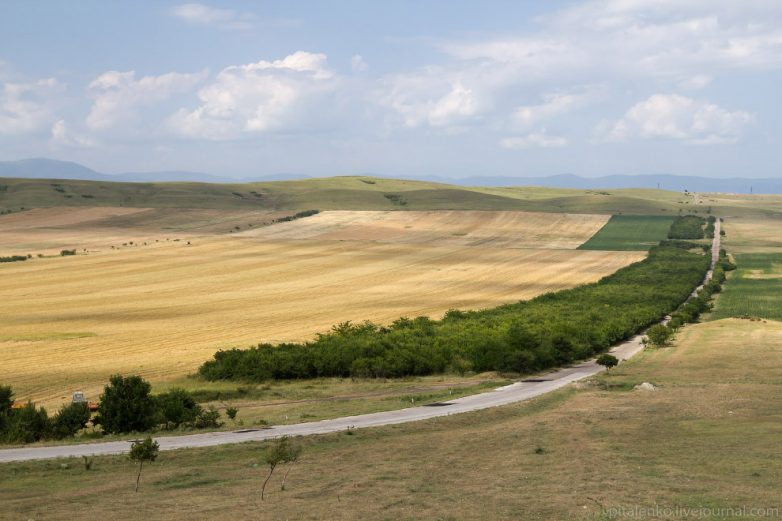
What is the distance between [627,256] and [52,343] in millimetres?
92566

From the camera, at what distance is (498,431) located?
38281mm

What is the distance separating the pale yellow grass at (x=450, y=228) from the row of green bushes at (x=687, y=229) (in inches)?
548

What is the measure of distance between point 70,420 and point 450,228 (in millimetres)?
136215

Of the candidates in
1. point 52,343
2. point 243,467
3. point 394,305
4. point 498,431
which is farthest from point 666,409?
point 394,305

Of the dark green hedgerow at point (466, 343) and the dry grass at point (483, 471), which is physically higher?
the dry grass at point (483, 471)

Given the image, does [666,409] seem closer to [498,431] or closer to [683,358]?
[498,431]

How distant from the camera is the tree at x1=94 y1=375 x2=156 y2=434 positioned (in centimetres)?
3934

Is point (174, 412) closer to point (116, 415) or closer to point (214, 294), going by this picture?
point (116, 415)

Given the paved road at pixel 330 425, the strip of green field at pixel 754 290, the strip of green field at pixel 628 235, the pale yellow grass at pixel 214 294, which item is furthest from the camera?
the strip of green field at pixel 628 235

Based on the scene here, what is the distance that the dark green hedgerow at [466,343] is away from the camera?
57406 millimetres

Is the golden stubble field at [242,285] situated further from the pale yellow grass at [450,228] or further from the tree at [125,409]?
the tree at [125,409]

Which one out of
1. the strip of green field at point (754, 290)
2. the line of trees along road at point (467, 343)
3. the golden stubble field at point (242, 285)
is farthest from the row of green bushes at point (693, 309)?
the golden stubble field at point (242, 285)

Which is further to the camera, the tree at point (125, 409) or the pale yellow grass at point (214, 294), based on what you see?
the pale yellow grass at point (214, 294)

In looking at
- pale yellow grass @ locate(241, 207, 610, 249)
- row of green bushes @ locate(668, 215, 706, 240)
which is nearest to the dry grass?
pale yellow grass @ locate(241, 207, 610, 249)
